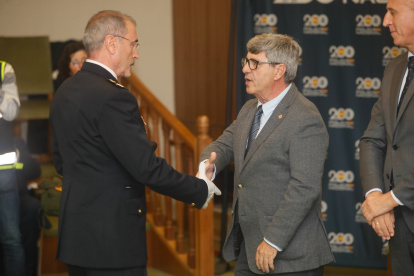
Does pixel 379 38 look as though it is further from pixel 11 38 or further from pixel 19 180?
pixel 11 38

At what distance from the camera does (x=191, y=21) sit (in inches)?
226

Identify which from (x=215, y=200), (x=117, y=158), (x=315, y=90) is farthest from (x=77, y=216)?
(x=215, y=200)

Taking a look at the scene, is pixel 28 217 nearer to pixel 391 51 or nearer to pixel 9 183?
pixel 9 183

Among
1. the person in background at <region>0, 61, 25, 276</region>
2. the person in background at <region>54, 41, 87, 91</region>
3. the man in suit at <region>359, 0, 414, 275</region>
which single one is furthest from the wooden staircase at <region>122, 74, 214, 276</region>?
the man in suit at <region>359, 0, 414, 275</region>

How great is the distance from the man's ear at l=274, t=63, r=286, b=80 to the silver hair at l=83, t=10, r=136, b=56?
67 cm

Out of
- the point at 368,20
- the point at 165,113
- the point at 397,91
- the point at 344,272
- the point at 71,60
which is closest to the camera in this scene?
the point at 397,91

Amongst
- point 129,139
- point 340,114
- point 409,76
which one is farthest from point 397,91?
point 340,114

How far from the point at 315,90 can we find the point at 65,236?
2.45m

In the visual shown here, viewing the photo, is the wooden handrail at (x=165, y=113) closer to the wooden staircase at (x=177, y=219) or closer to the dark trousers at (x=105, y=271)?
the wooden staircase at (x=177, y=219)

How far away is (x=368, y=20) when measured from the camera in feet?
13.7

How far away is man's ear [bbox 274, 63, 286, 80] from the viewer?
→ 250 cm

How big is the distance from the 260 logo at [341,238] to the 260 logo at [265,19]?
1632 millimetres

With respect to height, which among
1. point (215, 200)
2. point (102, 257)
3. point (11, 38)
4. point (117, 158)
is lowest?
point (215, 200)

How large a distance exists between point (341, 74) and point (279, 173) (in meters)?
2.05
